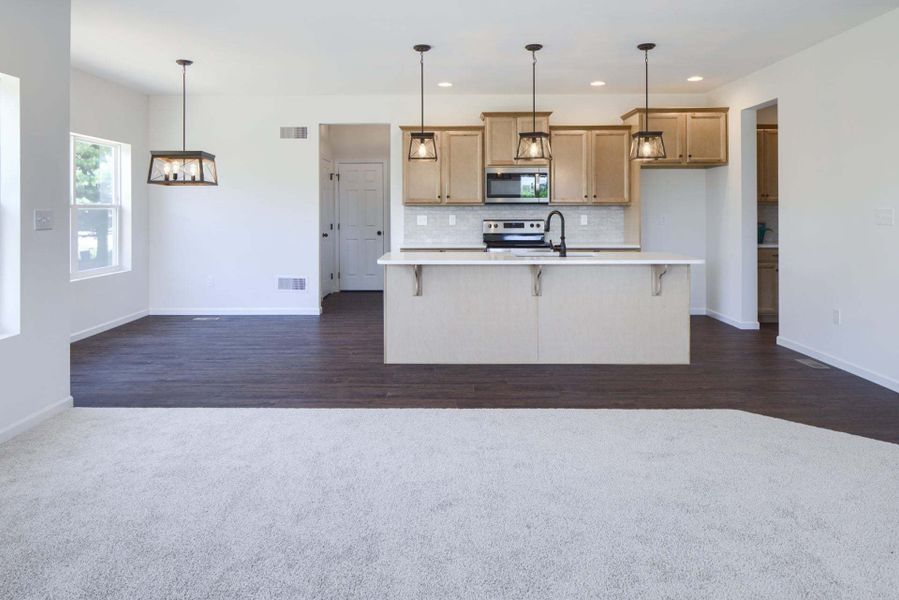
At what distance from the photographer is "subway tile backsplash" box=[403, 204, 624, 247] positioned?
7.96m

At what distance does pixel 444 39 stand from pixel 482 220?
281 centimetres

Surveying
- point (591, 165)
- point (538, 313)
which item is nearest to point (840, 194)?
point (538, 313)

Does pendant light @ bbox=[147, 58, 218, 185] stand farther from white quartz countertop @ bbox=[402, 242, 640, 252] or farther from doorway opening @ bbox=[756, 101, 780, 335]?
doorway opening @ bbox=[756, 101, 780, 335]

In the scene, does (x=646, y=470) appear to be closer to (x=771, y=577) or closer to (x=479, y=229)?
(x=771, y=577)

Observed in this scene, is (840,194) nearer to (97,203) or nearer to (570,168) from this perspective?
(570,168)

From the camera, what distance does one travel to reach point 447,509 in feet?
8.50

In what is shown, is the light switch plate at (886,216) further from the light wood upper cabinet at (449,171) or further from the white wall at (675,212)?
the light wood upper cabinet at (449,171)

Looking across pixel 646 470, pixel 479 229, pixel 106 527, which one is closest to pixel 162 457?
pixel 106 527

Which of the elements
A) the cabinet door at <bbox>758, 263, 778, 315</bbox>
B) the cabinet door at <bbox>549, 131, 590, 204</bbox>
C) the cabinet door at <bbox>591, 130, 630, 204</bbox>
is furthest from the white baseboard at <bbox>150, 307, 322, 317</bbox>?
the cabinet door at <bbox>758, 263, 778, 315</bbox>

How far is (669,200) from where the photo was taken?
791cm

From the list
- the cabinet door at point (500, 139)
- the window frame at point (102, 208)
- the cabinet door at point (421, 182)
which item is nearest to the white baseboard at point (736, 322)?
the cabinet door at point (500, 139)

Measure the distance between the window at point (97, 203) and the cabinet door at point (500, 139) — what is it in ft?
13.2

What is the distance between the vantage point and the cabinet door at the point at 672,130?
726 centimetres

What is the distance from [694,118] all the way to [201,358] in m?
5.55
